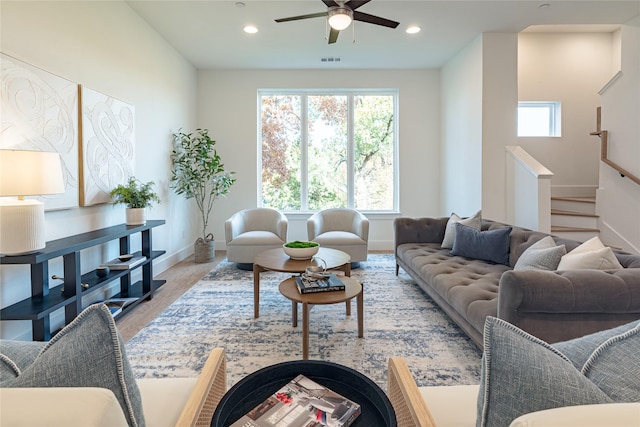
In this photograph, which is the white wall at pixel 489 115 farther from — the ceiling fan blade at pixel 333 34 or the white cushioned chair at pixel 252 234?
the white cushioned chair at pixel 252 234

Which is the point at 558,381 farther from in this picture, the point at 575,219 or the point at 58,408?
the point at 575,219

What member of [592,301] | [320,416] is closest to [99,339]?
[320,416]

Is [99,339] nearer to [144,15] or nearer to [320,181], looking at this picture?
[144,15]

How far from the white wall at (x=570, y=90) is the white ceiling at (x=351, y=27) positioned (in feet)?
1.23

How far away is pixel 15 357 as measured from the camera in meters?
0.77

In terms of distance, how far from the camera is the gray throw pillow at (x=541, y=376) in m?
0.60

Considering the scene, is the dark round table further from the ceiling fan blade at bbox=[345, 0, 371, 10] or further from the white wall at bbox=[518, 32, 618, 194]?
the white wall at bbox=[518, 32, 618, 194]

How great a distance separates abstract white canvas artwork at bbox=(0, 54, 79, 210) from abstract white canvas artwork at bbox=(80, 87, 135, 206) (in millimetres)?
98

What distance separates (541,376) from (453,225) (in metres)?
3.04

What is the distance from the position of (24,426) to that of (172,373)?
1.71 metres

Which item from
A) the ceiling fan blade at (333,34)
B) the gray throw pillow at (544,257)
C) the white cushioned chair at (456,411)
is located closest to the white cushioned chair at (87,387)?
the white cushioned chair at (456,411)

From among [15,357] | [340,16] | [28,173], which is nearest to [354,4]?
[340,16]

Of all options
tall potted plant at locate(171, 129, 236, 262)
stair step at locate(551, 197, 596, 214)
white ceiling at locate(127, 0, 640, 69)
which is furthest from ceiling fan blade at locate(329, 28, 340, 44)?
stair step at locate(551, 197, 596, 214)

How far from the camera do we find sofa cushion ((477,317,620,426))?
0.59 m
